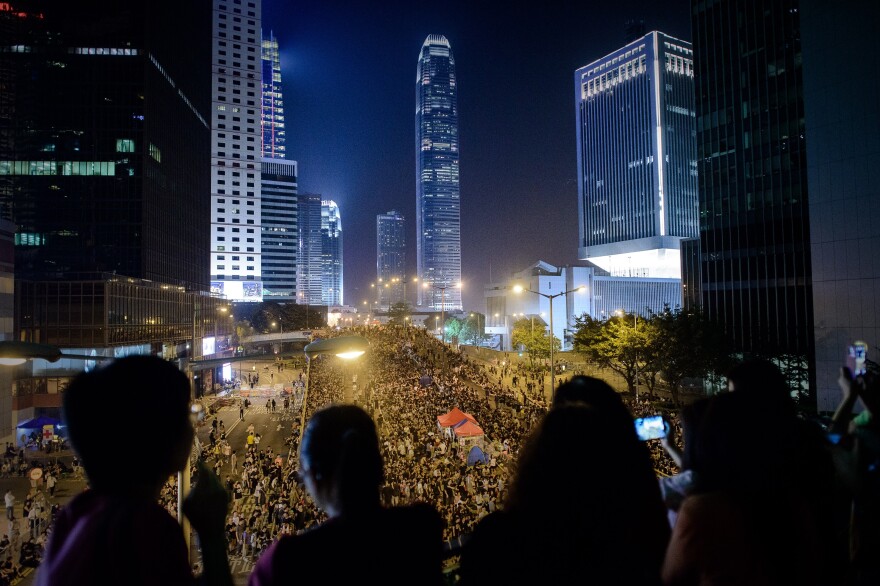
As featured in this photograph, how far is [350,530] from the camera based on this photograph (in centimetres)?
177

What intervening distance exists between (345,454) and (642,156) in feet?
395

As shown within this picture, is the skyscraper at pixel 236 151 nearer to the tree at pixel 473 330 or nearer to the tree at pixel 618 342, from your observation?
the tree at pixel 473 330

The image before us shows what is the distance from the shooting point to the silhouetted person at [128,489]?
1486 mm

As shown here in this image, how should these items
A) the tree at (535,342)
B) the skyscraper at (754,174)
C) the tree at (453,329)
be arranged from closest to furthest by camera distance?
the skyscraper at (754,174) → the tree at (535,342) → the tree at (453,329)

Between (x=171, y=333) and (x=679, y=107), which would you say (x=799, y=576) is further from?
(x=679, y=107)

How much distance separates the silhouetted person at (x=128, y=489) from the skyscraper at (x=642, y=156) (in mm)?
113318

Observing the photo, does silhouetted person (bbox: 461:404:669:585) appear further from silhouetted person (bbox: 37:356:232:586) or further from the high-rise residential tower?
the high-rise residential tower

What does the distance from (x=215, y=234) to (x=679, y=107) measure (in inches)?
4107

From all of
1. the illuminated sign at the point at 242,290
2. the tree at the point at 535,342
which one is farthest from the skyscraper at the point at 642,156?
the illuminated sign at the point at 242,290

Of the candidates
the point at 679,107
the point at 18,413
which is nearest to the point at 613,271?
the point at 679,107

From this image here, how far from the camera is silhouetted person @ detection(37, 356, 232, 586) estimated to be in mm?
1486

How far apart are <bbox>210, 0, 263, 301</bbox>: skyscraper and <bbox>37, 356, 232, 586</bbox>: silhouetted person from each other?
109 metres

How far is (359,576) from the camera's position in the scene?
173 cm

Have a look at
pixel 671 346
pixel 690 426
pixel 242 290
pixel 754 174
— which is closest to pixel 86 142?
pixel 242 290
